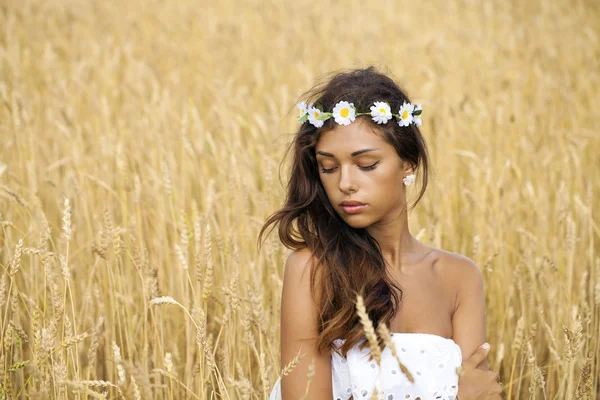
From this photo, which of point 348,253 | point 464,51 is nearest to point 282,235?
point 348,253

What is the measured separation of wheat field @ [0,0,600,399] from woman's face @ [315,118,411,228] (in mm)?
344

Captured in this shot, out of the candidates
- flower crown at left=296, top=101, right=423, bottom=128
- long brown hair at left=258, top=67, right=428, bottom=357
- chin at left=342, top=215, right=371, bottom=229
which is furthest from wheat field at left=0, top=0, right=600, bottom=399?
flower crown at left=296, top=101, right=423, bottom=128

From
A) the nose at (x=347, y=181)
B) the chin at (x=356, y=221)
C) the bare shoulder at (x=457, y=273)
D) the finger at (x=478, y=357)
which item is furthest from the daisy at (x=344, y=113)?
the finger at (x=478, y=357)

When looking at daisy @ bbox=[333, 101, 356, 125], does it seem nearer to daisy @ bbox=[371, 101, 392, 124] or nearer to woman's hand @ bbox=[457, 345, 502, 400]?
daisy @ bbox=[371, 101, 392, 124]

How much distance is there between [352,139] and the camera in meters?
1.87

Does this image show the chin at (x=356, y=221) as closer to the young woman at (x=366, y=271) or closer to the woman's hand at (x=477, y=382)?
the young woman at (x=366, y=271)

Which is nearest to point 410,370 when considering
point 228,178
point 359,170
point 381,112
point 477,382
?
point 477,382

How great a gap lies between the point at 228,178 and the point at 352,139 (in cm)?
130

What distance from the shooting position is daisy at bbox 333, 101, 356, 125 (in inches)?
73.9

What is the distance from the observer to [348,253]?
1888 mm

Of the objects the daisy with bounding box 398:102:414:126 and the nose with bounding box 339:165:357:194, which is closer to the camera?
the nose with bounding box 339:165:357:194

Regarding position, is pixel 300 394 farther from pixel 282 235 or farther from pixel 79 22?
pixel 79 22

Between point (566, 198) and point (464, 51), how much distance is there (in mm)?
3505

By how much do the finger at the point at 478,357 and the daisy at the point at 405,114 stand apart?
61 cm
